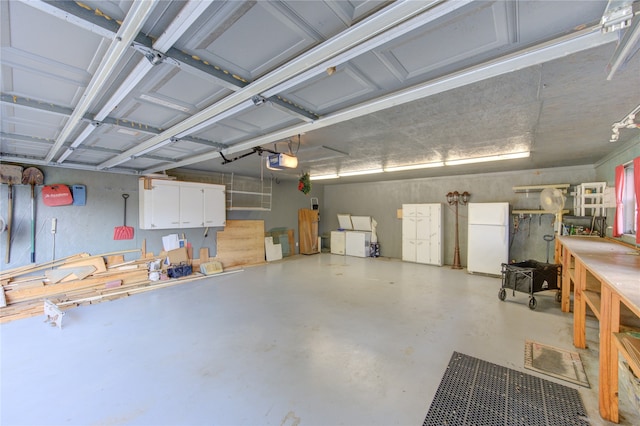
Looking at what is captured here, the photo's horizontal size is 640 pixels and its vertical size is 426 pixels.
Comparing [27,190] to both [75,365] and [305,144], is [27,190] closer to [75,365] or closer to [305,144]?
[75,365]

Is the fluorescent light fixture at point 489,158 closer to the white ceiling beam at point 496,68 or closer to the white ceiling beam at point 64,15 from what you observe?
the white ceiling beam at point 496,68

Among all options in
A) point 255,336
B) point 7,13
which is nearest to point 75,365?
point 255,336

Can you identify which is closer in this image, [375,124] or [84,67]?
[84,67]

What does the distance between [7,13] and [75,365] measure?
298cm

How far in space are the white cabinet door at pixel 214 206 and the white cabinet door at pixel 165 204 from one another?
0.65 m

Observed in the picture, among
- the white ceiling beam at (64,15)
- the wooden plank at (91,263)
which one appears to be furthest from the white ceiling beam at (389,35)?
the wooden plank at (91,263)

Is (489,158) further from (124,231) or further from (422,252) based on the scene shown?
(124,231)

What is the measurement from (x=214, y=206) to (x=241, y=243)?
1.45 m

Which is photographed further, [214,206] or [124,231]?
[214,206]

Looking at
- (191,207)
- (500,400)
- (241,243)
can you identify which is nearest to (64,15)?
(500,400)

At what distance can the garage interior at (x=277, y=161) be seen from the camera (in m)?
1.29

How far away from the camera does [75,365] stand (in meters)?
2.54

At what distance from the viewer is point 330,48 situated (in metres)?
1.29

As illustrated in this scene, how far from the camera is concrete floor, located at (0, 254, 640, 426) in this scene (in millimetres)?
1956
